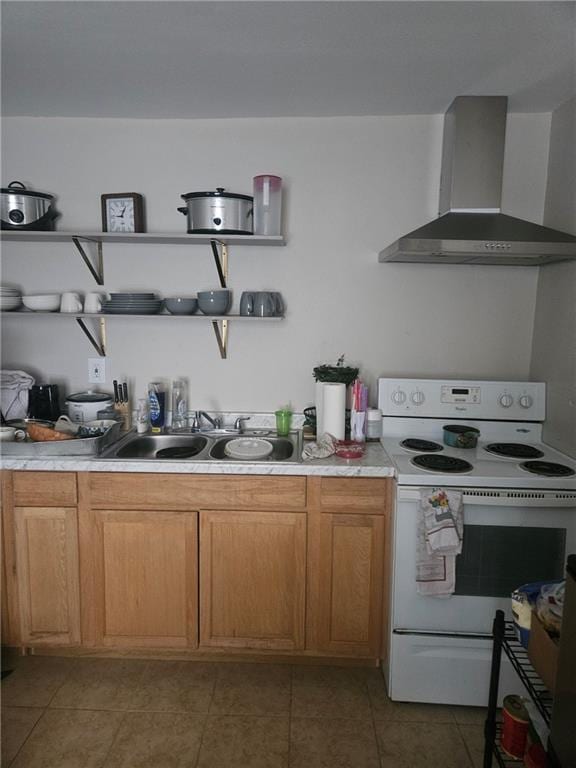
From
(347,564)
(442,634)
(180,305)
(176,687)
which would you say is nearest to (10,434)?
(180,305)

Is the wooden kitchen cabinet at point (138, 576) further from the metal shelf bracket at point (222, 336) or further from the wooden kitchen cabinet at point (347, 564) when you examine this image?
the metal shelf bracket at point (222, 336)

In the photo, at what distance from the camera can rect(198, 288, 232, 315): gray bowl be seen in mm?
2381

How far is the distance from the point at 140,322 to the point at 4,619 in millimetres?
1399

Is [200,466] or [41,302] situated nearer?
[200,466]

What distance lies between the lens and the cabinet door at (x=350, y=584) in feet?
6.78

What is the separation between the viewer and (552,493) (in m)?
1.87

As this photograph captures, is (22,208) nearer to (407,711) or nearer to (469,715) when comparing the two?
(407,711)

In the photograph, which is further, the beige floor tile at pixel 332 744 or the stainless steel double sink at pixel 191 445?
the stainless steel double sink at pixel 191 445

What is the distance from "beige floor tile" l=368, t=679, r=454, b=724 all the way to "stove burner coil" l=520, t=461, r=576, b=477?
0.94m

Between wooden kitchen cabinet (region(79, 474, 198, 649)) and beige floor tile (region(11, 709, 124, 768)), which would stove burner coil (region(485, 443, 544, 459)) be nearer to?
wooden kitchen cabinet (region(79, 474, 198, 649))

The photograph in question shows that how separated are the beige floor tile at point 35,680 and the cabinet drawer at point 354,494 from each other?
49.5 inches

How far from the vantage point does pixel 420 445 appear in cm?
228

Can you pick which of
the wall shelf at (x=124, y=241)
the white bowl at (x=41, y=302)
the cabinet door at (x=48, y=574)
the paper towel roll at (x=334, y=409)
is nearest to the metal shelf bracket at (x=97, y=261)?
the wall shelf at (x=124, y=241)

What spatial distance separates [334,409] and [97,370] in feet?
3.94
